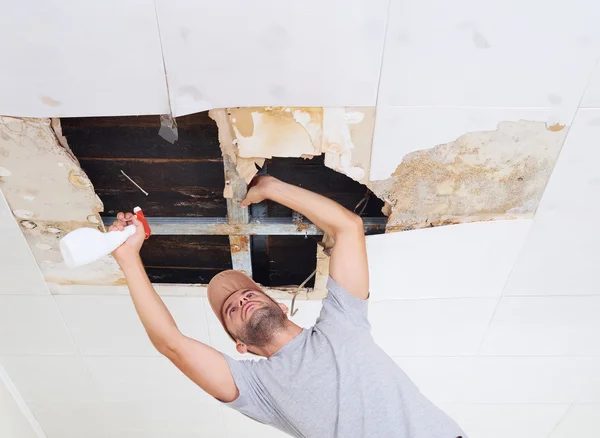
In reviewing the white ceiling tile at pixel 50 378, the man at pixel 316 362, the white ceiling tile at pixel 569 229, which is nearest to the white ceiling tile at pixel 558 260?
the white ceiling tile at pixel 569 229

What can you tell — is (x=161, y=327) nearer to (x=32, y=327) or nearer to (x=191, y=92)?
(x=191, y=92)

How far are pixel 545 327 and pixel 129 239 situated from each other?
4.68 feet

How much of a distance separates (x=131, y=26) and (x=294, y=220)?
662 mm

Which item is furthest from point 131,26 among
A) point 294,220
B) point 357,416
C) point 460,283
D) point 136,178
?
point 460,283

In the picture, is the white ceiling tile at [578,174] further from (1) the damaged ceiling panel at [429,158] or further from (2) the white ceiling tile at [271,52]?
(2) the white ceiling tile at [271,52]

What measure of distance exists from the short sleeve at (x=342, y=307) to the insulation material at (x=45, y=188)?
69cm

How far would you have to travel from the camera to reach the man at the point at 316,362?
1.30 metres

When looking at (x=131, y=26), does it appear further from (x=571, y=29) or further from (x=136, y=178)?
(x=571, y=29)

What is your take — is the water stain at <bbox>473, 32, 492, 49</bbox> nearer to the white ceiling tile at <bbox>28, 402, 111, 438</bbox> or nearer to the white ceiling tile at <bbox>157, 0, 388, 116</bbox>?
the white ceiling tile at <bbox>157, 0, 388, 116</bbox>

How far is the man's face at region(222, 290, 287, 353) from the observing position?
1.46 m

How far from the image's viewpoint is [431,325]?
5.95 feet

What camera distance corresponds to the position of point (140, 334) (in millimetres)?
1833

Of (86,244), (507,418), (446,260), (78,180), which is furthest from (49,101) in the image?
(507,418)

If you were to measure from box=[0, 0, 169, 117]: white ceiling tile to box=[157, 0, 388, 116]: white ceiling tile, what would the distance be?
0.16 feet
